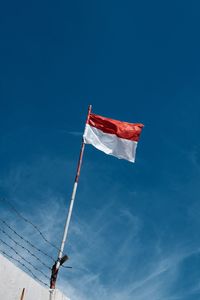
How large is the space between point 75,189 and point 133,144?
312 cm

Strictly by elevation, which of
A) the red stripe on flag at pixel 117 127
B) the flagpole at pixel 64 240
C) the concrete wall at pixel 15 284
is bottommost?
the concrete wall at pixel 15 284

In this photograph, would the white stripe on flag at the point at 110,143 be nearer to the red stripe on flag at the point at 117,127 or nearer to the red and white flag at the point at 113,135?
the red and white flag at the point at 113,135

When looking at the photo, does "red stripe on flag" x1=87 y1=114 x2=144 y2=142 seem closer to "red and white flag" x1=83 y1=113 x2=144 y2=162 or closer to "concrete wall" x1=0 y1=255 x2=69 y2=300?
"red and white flag" x1=83 y1=113 x2=144 y2=162

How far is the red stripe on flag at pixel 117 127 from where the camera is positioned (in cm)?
1588

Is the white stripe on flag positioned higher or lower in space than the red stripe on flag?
lower

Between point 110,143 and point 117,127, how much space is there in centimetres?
66

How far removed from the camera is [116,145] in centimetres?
1580

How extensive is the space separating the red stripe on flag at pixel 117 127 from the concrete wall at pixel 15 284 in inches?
257

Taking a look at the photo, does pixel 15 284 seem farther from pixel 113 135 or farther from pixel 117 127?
pixel 117 127

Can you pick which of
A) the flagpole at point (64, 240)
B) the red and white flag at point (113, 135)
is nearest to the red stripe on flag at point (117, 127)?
the red and white flag at point (113, 135)

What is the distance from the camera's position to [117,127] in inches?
628

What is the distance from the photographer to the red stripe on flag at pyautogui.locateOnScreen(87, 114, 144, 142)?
1588cm

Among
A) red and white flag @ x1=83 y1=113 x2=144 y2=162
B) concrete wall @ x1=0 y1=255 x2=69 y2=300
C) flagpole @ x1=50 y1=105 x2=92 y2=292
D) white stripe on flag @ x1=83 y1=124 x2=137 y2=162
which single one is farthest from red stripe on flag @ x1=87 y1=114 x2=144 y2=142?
concrete wall @ x1=0 y1=255 x2=69 y2=300

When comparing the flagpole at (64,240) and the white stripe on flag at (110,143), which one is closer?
the flagpole at (64,240)
